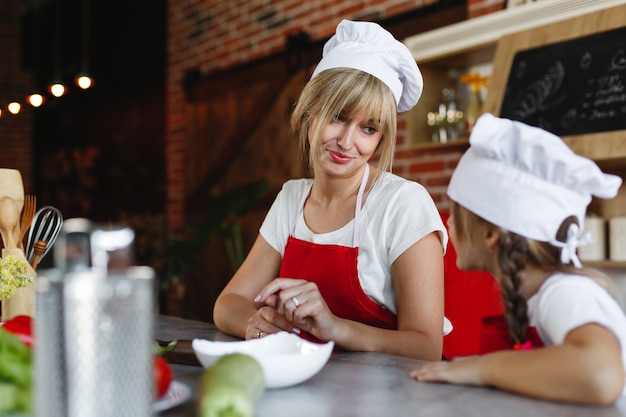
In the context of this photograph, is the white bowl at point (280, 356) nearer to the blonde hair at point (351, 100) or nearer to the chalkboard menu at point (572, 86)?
the blonde hair at point (351, 100)

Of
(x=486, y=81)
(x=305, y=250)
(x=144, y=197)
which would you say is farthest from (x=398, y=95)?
(x=144, y=197)

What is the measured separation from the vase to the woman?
447 millimetres

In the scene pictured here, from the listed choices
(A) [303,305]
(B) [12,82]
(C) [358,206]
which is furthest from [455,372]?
(B) [12,82]

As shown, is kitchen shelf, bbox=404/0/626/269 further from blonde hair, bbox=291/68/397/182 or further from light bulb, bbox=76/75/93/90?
light bulb, bbox=76/75/93/90

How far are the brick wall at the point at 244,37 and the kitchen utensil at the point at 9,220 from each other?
2222 mm

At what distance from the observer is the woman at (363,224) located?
61.1 inches

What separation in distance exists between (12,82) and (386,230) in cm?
721

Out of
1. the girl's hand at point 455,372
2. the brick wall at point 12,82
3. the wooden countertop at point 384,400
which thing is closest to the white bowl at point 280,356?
the wooden countertop at point 384,400

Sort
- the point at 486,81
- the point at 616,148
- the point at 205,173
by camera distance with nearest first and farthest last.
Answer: the point at 616,148 → the point at 486,81 → the point at 205,173

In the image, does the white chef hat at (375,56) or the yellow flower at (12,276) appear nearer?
the yellow flower at (12,276)

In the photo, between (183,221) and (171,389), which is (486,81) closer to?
(171,389)

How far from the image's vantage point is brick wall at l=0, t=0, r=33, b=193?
7.70 m

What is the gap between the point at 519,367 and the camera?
96 centimetres

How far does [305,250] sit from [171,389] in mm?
872
